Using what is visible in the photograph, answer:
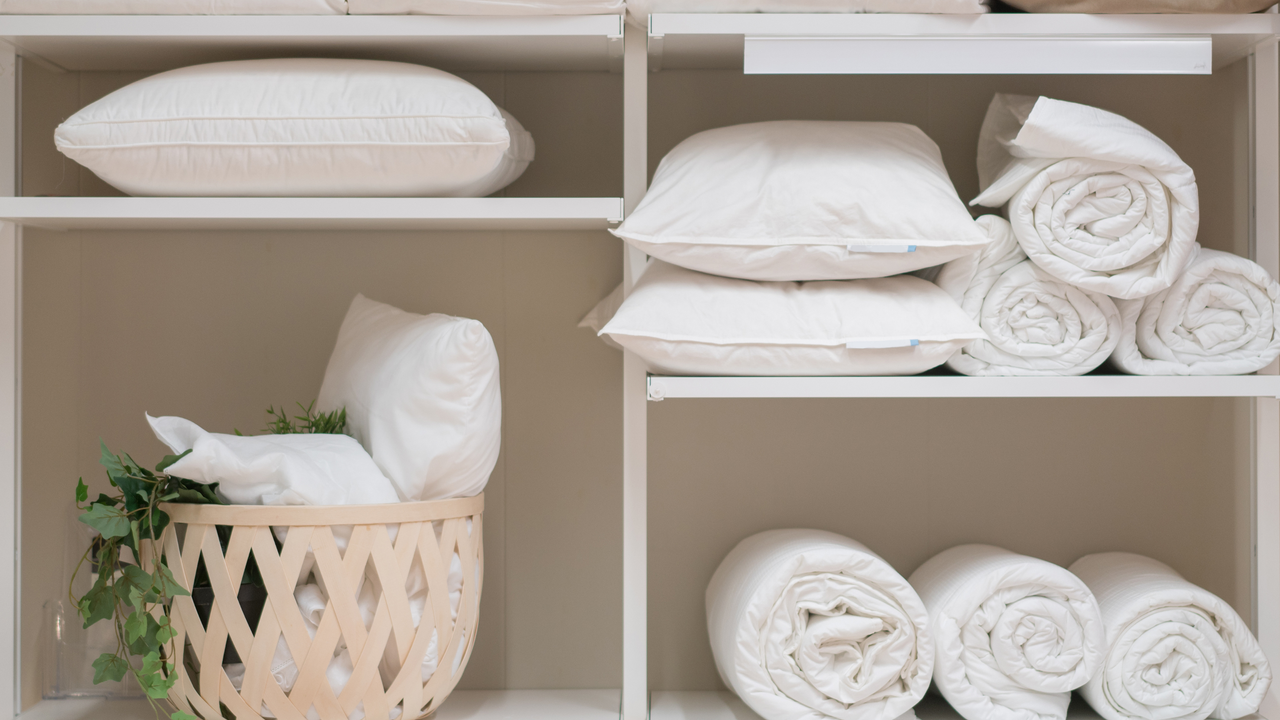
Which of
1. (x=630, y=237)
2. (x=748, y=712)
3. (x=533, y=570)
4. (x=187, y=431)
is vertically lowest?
(x=748, y=712)

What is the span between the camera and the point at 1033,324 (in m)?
1.06

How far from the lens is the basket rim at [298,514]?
94 centimetres

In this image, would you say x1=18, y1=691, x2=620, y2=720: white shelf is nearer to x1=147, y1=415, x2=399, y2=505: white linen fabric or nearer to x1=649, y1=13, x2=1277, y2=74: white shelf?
x1=147, y1=415, x2=399, y2=505: white linen fabric

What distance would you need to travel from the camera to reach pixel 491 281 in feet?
4.27

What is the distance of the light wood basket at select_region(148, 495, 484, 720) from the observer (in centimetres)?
95

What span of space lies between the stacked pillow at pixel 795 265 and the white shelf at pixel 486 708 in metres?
0.51

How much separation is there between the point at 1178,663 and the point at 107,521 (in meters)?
1.23

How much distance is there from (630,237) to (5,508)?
2.80ft

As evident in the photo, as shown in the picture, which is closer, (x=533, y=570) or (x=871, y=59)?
(x=871, y=59)

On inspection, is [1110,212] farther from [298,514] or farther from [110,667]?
[110,667]

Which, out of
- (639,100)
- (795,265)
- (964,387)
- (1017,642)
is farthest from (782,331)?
(1017,642)

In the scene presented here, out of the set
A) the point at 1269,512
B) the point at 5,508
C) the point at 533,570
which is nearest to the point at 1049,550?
the point at 1269,512

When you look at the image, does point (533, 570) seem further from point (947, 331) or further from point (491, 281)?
point (947, 331)

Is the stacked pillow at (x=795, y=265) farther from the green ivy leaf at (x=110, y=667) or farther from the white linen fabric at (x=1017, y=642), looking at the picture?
the green ivy leaf at (x=110, y=667)
